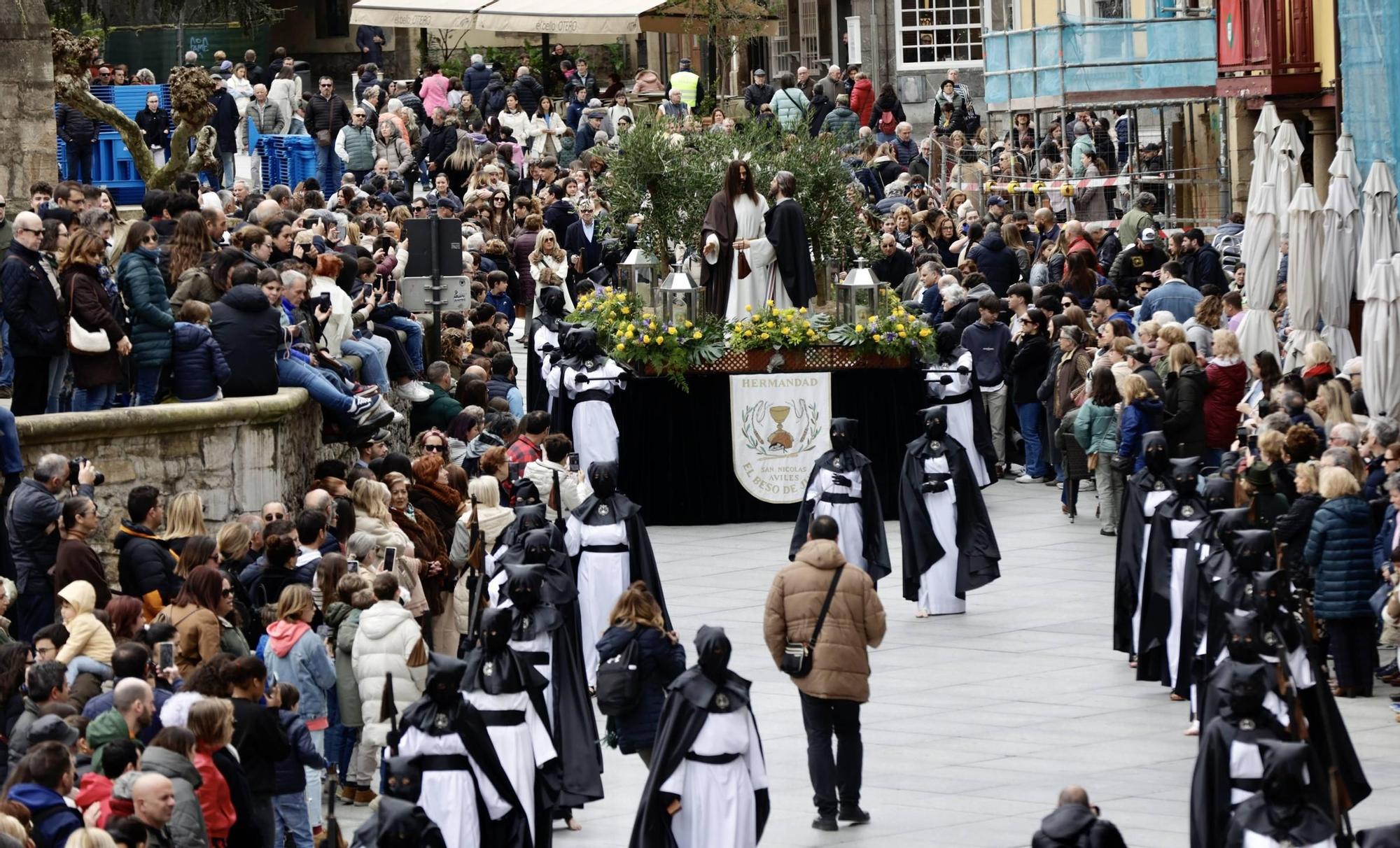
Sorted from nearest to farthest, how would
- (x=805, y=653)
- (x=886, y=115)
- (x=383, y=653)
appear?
(x=383, y=653), (x=805, y=653), (x=886, y=115)

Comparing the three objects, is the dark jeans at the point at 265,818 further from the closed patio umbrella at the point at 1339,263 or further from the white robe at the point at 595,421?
the closed patio umbrella at the point at 1339,263

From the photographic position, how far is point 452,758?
10.6 m

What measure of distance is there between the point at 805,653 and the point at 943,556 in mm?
5335

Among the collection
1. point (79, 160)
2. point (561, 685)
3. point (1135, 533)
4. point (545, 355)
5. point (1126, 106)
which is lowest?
point (561, 685)

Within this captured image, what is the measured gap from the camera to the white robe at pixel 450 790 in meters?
10.5

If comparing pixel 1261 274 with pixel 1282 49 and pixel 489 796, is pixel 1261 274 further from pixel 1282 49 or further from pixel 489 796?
pixel 489 796

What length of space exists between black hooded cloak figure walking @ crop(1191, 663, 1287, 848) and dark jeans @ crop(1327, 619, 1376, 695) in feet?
15.2

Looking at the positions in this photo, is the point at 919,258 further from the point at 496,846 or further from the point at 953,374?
the point at 496,846

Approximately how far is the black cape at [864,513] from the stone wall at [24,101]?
683 centimetres

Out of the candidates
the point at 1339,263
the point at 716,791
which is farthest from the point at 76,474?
the point at 1339,263

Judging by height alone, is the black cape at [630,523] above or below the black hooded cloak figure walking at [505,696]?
above

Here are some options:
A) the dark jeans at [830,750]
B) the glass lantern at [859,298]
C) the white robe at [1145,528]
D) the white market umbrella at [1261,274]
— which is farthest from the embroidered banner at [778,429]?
the dark jeans at [830,750]

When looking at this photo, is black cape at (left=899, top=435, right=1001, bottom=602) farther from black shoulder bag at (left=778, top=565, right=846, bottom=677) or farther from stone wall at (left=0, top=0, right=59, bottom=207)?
stone wall at (left=0, top=0, right=59, bottom=207)

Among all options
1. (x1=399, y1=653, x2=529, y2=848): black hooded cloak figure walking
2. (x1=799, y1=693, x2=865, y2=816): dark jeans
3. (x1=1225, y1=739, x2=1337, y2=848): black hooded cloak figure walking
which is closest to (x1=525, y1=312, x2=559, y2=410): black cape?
(x1=799, y1=693, x2=865, y2=816): dark jeans
